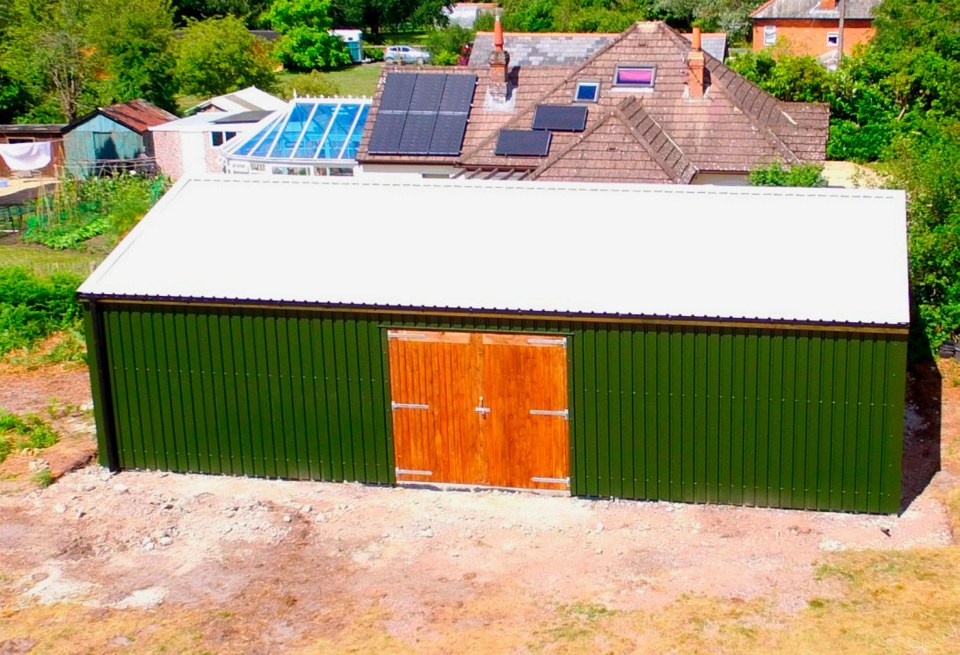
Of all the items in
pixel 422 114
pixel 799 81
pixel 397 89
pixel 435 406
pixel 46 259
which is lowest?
pixel 46 259

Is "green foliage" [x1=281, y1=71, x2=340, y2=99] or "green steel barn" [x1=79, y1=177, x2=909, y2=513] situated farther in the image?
"green foliage" [x1=281, y1=71, x2=340, y2=99]

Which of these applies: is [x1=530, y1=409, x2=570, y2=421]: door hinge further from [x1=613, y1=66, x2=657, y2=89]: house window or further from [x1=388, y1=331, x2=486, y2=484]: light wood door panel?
[x1=613, y1=66, x2=657, y2=89]: house window

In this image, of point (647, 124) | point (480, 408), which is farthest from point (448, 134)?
point (480, 408)

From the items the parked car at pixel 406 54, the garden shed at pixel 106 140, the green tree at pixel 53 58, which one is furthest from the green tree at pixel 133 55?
the parked car at pixel 406 54

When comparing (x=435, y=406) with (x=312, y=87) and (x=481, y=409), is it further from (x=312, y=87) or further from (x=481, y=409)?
(x=312, y=87)

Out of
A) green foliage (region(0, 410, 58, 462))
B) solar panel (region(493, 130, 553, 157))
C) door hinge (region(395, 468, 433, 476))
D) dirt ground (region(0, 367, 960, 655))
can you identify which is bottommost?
dirt ground (region(0, 367, 960, 655))

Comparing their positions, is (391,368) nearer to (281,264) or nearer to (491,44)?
(281,264)

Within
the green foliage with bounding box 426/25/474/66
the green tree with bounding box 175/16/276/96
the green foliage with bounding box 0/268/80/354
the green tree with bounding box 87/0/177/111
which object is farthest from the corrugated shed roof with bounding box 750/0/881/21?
the green foliage with bounding box 0/268/80/354
